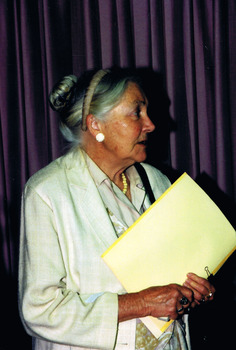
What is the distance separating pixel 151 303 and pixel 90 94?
2.08 feet

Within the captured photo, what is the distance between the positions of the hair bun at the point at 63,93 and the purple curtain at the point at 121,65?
64cm

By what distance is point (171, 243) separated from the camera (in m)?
1.01

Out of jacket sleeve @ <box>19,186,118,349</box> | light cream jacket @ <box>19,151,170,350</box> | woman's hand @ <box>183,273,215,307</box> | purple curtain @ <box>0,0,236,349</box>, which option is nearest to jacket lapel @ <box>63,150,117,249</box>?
light cream jacket @ <box>19,151,170,350</box>

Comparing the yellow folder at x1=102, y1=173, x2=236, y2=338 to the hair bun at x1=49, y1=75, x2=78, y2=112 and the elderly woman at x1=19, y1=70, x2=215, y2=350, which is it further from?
the hair bun at x1=49, y1=75, x2=78, y2=112

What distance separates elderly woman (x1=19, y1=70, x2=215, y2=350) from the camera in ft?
3.21

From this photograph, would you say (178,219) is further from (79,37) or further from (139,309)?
(79,37)

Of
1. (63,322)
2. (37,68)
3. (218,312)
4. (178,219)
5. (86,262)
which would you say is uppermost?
(37,68)

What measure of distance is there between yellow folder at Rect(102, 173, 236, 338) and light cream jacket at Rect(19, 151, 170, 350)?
0.34ft

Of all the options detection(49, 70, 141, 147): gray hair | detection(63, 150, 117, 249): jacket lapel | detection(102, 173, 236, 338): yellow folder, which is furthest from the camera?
detection(49, 70, 141, 147): gray hair

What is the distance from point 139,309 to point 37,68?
4.26 ft

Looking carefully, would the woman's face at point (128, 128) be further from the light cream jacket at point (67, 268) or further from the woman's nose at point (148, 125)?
the light cream jacket at point (67, 268)

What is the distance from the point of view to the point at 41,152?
1909 mm

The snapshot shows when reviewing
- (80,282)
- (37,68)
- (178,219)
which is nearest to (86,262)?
(80,282)

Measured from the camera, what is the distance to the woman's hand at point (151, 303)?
0.97 metres
